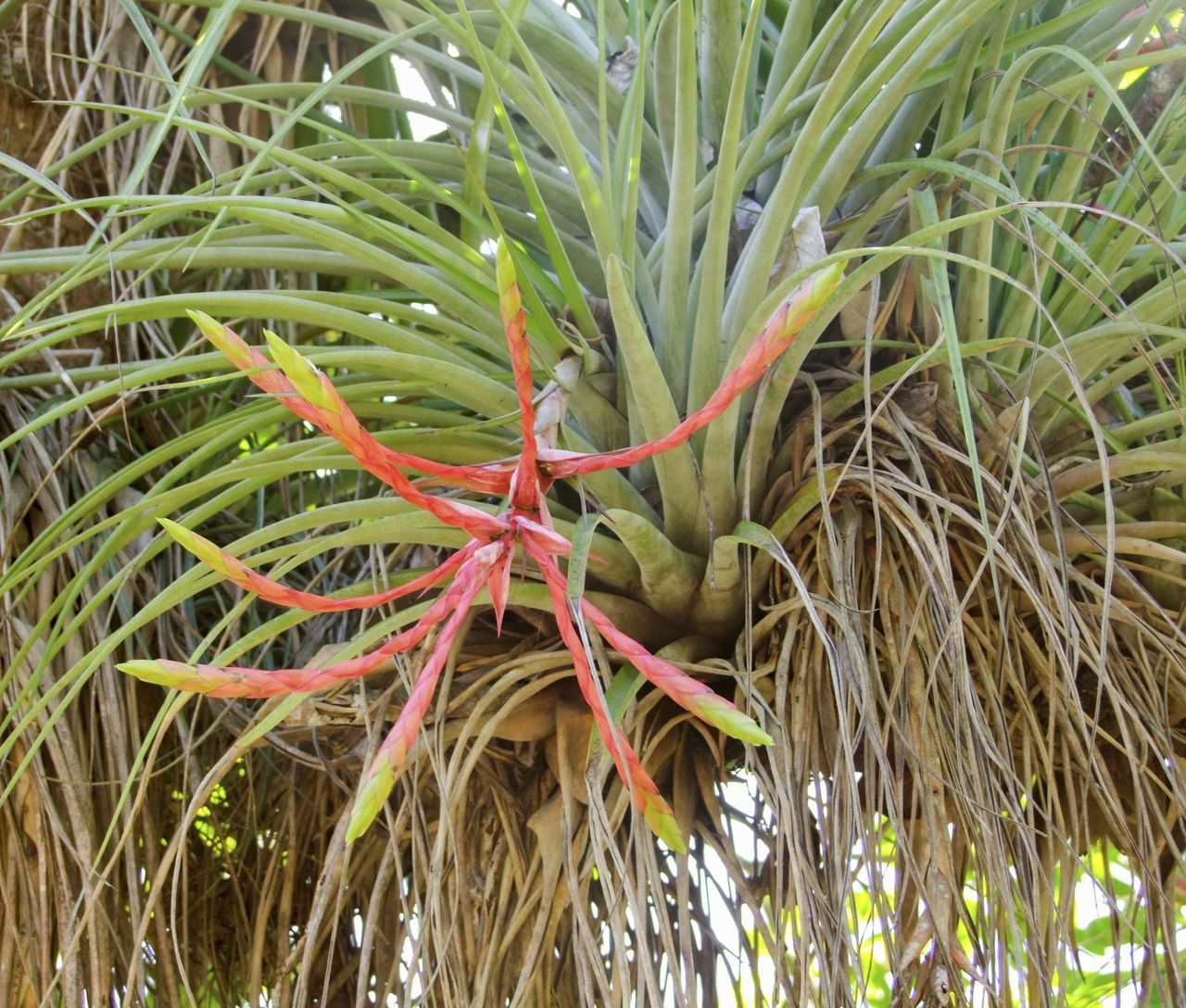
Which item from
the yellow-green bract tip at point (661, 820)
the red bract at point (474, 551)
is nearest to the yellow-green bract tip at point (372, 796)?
the red bract at point (474, 551)

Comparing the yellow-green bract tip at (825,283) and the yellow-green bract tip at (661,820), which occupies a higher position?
the yellow-green bract tip at (825,283)

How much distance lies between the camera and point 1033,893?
718 millimetres

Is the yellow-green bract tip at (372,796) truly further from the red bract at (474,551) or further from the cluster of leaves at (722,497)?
the cluster of leaves at (722,497)

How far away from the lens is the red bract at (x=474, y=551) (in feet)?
1.34

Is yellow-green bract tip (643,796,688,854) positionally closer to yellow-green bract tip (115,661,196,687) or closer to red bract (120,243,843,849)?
red bract (120,243,843,849)

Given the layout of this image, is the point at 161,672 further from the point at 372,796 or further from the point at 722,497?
the point at 722,497

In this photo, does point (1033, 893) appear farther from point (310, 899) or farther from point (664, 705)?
point (310, 899)

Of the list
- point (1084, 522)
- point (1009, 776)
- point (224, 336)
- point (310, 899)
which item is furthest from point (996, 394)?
point (310, 899)

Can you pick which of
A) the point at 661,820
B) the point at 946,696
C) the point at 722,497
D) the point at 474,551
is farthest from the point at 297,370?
the point at 946,696

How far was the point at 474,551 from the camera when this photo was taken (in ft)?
1.51

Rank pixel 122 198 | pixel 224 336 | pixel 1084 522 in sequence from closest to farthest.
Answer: pixel 224 336 → pixel 122 198 → pixel 1084 522

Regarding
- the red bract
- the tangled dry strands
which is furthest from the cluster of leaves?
the red bract

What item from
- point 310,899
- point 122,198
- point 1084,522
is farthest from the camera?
point 310,899

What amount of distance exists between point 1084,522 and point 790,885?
0.29m
